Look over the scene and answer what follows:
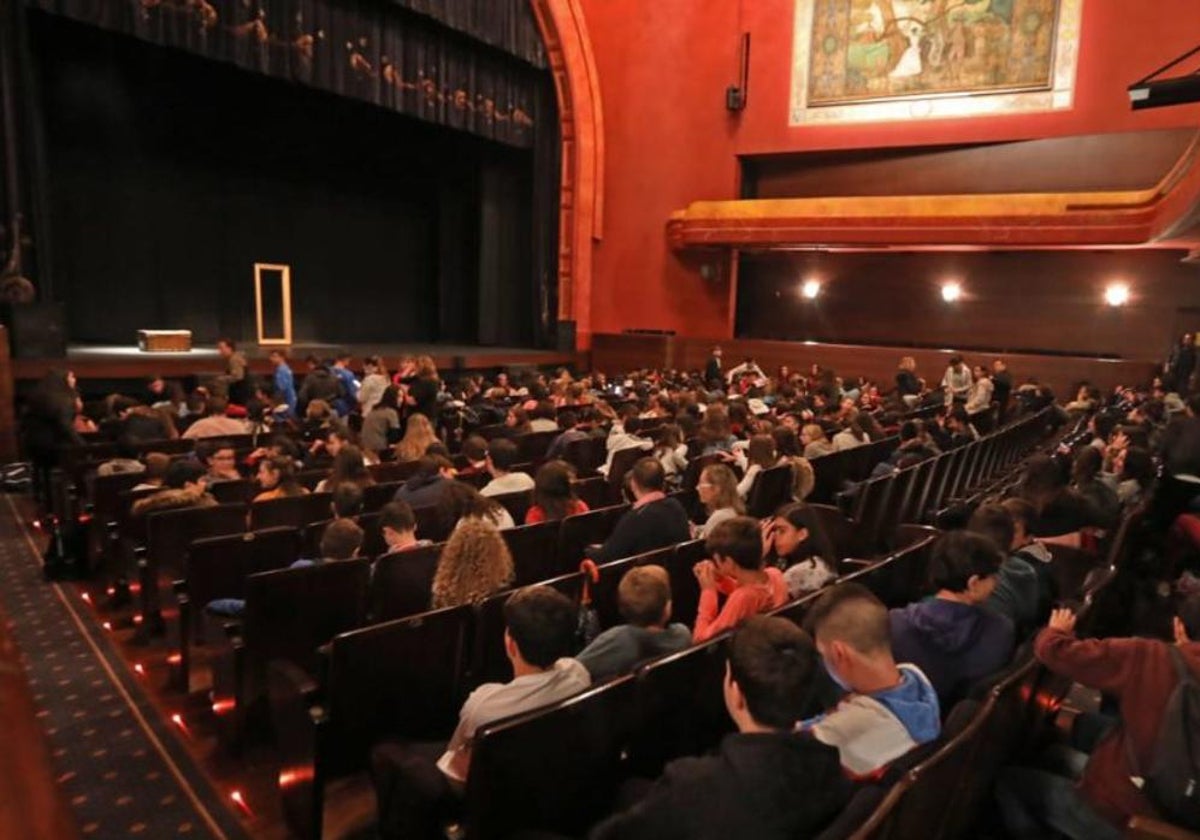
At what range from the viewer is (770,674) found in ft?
5.17

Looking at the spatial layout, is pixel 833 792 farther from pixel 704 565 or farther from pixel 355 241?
pixel 355 241

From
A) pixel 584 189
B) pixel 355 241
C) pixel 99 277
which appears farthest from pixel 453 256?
pixel 99 277

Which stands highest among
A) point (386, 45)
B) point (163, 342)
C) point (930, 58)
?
point (930, 58)

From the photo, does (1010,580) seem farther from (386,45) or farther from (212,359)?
(386,45)

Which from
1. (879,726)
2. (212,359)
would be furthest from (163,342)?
(879,726)

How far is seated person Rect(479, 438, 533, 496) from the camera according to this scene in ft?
14.9

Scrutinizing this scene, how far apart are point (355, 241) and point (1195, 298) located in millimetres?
14892

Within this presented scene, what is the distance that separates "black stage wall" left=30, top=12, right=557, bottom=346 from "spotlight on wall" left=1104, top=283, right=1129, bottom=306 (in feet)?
32.3

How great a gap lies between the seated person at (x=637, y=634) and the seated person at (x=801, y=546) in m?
0.88

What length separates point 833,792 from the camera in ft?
4.84

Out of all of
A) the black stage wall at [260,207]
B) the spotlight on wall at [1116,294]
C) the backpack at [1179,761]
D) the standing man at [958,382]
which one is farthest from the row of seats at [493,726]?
the spotlight on wall at [1116,294]

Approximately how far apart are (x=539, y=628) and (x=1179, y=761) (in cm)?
139

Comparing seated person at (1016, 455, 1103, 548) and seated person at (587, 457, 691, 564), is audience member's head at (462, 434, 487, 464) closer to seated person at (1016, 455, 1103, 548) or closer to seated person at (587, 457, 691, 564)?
seated person at (587, 457, 691, 564)

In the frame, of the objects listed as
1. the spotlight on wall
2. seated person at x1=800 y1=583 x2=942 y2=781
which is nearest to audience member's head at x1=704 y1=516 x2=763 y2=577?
seated person at x1=800 y1=583 x2=942 y2=781
